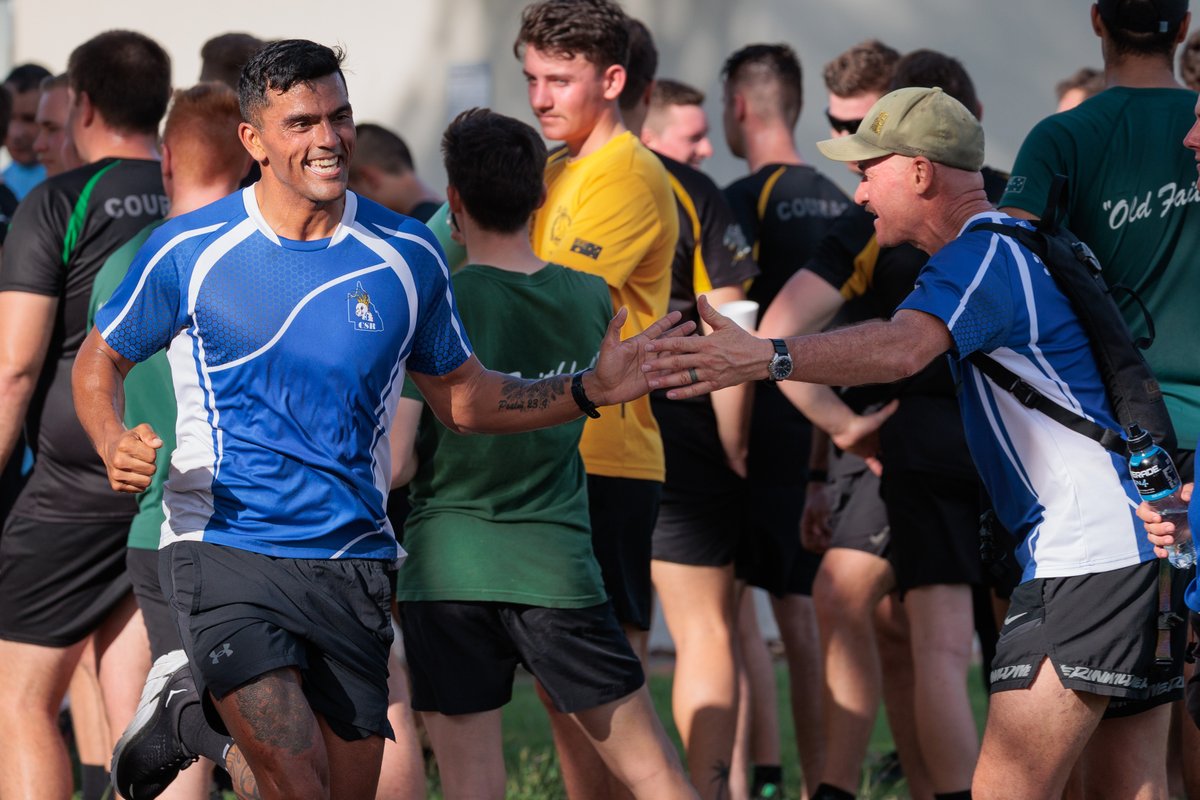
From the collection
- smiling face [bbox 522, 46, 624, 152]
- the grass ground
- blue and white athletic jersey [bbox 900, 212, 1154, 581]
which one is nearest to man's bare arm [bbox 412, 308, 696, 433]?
blue and white athletic jersey [bbox 900, 212, 1154, 581]

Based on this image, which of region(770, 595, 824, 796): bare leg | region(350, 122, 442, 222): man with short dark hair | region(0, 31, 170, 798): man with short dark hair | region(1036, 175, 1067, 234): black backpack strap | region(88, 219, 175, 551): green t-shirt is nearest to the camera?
region(1036, 175, 1067, 234): black backpack strap

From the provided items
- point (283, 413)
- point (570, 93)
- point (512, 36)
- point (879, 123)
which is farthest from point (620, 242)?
point (512, 36)

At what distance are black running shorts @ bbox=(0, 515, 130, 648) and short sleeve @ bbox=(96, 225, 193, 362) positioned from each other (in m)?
1.39

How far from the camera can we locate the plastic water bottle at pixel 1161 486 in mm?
3611

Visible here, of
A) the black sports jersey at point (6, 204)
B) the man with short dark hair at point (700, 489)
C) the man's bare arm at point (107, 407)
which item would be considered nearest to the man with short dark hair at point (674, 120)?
the man with short dark hair at point (700, 489)

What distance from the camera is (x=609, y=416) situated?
191 inches

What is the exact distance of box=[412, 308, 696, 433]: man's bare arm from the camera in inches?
156

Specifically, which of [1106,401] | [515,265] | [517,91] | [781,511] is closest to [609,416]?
[515,265]

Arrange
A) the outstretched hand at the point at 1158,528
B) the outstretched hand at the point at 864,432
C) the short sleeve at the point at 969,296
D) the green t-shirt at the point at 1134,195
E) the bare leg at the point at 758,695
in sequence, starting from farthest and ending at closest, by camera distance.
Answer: the bare leg at the point at 758,695, the outstretched hand at the point at 864,432, the green t-shirt at the point at 1134,195, the outstretched hand at the point at 1158,528, the short sleeve at the point at 969,296

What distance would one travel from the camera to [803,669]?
621cm

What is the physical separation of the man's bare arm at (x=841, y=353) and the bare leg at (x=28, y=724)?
2.44 meters

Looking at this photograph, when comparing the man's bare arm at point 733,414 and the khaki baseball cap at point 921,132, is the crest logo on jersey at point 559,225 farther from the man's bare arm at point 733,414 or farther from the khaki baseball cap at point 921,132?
the khaki baseball cap at point 921,132

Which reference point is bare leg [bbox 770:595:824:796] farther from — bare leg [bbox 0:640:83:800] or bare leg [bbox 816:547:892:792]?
bare leg [bbox 0:640:83:800]

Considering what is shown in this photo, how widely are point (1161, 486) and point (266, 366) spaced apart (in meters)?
2.00
